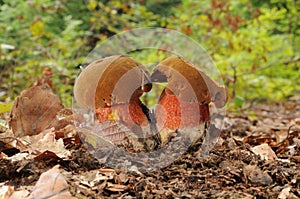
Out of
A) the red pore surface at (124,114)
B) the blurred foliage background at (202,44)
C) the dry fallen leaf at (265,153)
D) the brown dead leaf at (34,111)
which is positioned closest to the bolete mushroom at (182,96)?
the red pore surface at (124,114)

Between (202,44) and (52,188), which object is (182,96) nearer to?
(52,188)

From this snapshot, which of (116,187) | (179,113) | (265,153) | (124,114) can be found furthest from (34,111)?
(265,153)

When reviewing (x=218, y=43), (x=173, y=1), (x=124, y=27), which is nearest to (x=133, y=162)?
(x=218, y=43)

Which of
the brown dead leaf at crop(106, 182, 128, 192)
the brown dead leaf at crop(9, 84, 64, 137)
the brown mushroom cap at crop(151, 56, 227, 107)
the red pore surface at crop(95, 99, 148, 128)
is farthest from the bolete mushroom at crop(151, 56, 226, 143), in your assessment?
the brown dead leaf at crop(9, 84, 64, 137)

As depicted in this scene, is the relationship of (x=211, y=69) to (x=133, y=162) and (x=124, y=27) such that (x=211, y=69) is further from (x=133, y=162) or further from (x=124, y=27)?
(x=133, y=162)

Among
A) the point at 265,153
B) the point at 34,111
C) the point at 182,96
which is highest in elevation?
the point at 182,96

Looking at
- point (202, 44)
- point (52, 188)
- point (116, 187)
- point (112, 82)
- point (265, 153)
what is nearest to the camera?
point (52, 188)

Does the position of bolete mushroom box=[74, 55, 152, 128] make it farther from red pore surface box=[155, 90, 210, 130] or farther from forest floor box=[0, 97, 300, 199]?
forest floor box=[0, 97, 300, 199]
